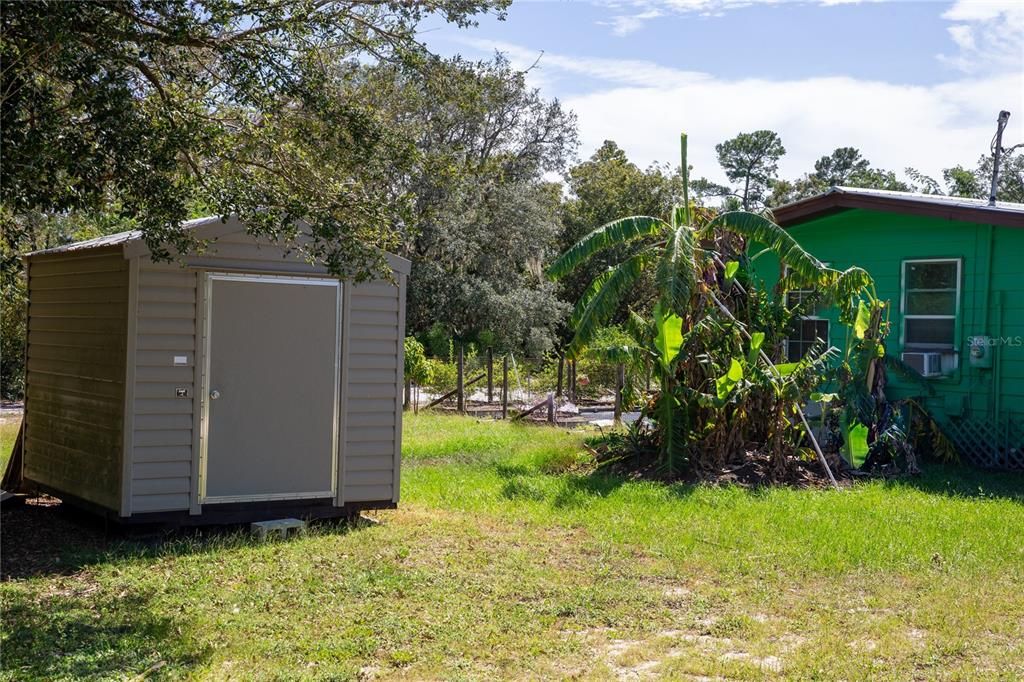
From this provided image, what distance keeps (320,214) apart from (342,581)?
7.81ft

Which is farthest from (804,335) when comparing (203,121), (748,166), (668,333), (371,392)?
(748,166)

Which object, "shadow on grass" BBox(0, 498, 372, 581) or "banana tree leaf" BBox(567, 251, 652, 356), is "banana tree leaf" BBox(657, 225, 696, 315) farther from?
"shadow on grass" BBox(0, 498, 372, 581)

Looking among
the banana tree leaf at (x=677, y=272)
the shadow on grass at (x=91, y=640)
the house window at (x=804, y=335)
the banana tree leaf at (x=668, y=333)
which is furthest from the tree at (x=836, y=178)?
the shadow on grass at (x=91, y=640)

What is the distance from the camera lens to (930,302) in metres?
13.0

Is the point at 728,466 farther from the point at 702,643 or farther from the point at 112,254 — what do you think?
the point at 112,254

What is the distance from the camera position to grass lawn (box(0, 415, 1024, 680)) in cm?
520

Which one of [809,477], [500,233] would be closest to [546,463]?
[809,477]

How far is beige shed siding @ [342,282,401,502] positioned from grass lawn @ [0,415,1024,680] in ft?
1.48

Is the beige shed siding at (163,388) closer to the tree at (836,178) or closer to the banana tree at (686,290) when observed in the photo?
the banana tree at (686,290)

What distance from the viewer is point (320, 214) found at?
21.0 feet

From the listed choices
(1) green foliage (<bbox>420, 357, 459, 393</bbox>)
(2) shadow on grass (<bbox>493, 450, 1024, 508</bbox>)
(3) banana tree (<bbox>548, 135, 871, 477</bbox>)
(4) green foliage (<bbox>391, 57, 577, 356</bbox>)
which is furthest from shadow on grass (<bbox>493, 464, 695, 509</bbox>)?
(4) green foliage (<bbox>391, 57, 577, 356</bbox>)

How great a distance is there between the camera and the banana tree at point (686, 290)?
10836 mm

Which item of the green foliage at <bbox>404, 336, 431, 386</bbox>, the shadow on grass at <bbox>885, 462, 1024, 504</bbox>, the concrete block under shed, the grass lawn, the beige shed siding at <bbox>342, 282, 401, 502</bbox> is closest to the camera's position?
the grass lawn

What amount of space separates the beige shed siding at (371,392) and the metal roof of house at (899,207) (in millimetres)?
7056
